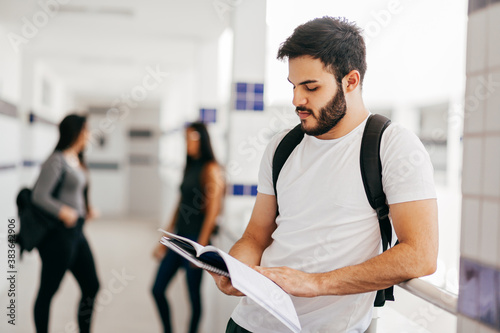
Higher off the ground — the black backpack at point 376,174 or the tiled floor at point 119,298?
the black backpack at point 376,174

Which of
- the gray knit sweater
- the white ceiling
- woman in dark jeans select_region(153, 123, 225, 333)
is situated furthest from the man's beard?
the white ceiling

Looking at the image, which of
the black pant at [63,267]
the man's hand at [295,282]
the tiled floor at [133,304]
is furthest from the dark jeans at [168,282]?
the man's hand at [295,282]

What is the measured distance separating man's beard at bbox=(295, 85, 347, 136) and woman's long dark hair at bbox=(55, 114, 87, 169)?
2.44 metres

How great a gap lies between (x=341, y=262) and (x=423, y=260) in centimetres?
22

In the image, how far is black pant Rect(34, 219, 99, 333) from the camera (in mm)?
3061

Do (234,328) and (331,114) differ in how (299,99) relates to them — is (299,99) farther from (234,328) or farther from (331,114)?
A: (234,328)

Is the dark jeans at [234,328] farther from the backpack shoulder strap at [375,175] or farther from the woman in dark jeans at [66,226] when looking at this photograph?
the woman in dark jeans at [66,226]

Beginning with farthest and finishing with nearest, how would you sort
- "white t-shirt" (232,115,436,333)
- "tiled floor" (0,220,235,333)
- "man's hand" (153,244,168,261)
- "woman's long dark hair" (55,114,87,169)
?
"tiled floor" (0,220,235,333)
"man's hand" (153,244,168,261)
"woman's long dark hair" (55,114,87,169)
"white t-shirt" (232,115,436,333)

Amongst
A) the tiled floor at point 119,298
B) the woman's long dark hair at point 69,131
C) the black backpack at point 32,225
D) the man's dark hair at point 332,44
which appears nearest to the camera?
the man's dark hair at point 332,44

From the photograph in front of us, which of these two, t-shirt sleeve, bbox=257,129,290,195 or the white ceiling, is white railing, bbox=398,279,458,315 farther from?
the white ceiling

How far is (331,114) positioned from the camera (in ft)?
4.40

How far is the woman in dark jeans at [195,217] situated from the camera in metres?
3.43

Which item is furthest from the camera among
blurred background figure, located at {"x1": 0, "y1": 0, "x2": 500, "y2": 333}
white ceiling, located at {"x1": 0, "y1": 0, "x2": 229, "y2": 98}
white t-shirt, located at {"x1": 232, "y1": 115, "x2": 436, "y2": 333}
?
white ceiling, located at {"x1": 0, "y1": 0, "x2": 229, "y2": 98}

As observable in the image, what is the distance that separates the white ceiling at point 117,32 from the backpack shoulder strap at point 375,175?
3.39m
